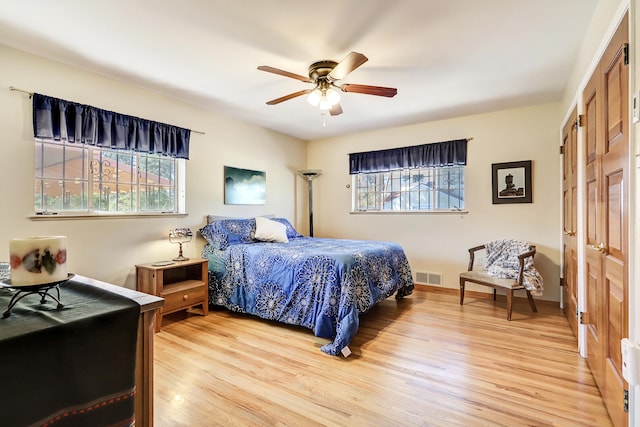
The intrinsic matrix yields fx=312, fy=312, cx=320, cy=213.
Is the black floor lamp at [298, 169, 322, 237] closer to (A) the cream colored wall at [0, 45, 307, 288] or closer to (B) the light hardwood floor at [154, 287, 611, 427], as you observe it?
(A) the cream colored wall at [0, 45, 307, 288]

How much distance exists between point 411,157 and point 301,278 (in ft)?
8.77

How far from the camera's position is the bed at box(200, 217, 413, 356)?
2.66m

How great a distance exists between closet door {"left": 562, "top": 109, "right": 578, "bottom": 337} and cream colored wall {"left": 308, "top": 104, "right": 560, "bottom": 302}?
13.7 inches

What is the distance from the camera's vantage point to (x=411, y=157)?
4570 millimetres

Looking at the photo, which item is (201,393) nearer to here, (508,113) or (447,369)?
(447,369)

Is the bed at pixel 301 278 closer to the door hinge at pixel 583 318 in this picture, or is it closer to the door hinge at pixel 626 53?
the door hinge at pixel 583 318

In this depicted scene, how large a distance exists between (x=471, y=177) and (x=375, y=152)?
143cm

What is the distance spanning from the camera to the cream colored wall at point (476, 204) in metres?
3.77

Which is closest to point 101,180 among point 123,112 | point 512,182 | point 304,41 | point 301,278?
point 123,112

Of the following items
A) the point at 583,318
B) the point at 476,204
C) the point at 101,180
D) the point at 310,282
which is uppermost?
the point at 101,180

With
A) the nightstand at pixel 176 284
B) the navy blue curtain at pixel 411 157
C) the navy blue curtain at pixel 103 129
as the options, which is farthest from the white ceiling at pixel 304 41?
the nightstand at pixel 176 284

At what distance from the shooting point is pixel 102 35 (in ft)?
7.50

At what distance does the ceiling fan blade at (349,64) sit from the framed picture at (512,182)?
107 inches

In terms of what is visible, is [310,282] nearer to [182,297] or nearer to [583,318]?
[182,297]
